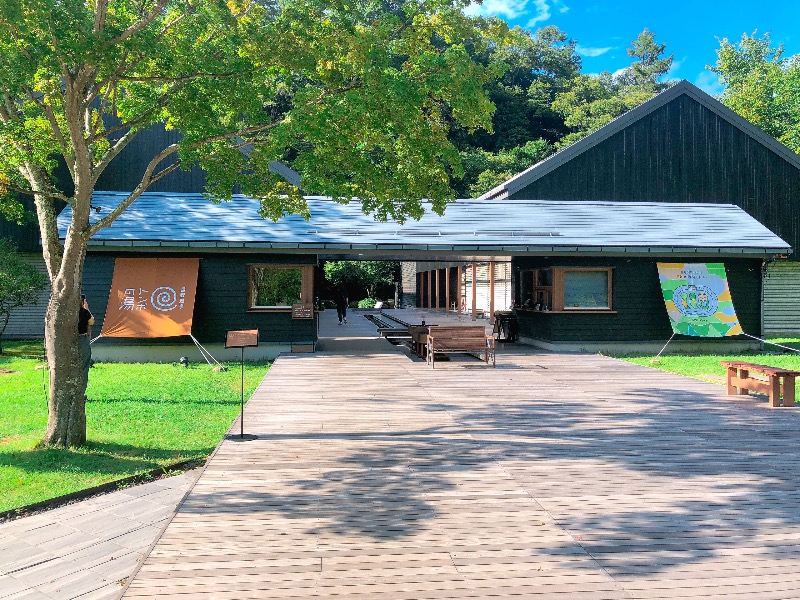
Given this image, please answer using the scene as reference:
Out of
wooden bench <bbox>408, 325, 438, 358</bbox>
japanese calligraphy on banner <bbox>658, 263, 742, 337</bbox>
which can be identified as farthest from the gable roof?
wooden bench <bbox>408, 325, 438, 358</bbox>

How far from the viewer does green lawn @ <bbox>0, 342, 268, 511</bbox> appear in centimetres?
647

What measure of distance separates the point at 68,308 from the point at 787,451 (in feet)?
26.3

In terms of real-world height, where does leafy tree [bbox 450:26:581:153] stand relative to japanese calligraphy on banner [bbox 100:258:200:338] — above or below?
above

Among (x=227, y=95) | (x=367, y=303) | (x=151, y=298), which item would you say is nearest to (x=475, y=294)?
(x=151, y=298)

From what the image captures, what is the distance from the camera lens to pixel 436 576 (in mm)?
3793

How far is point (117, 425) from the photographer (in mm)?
8516

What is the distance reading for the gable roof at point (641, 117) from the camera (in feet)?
68.8

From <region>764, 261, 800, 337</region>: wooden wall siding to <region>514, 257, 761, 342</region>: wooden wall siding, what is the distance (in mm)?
4928

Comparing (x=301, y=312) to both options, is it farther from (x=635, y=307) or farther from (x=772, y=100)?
(x=772, y=100)

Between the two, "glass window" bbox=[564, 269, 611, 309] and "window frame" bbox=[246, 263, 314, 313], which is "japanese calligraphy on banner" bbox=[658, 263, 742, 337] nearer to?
"glass window" bbox=[564, 269, 611, 309]

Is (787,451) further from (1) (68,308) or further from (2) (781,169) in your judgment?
(2) (781,169)

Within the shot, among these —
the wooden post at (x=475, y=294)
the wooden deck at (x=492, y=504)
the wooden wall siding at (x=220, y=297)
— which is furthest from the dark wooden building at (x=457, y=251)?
the wooden post at (x=475, y=294)

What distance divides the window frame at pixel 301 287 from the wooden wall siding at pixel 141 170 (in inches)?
254

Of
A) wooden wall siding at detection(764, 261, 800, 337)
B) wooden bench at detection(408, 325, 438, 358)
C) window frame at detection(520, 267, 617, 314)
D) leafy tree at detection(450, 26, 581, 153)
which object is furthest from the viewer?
leafy tree at detection(450, 26, 581, 153)
